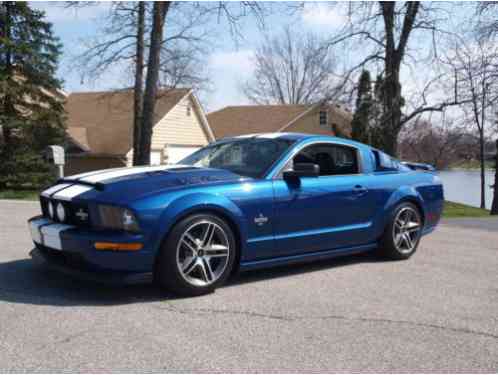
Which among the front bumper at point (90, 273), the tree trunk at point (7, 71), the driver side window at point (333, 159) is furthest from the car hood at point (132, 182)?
the tree trunk at point (7, 71)

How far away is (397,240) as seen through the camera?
654 cm

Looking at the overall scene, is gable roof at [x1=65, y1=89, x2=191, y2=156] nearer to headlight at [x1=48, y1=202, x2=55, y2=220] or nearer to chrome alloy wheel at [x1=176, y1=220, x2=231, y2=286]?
headlight at [x1=48, y1=202, x2=55, y2=220]

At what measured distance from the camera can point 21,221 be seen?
9.45 metres

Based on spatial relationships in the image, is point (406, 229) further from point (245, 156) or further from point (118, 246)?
point (118, 246)

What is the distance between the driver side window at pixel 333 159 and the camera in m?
6.13

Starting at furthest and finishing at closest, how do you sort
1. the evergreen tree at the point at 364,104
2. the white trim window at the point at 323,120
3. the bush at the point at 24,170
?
the white trim window at the point at 323,120, the bush at the point at 24,170, the evergreen tree at the point at 364,104

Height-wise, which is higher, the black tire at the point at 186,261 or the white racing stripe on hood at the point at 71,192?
the white racing stripe on hood at the point at 71,192

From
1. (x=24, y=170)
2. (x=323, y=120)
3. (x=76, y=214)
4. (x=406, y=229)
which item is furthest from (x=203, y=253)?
(x=323, y=120)

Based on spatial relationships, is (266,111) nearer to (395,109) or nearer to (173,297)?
(395,109)

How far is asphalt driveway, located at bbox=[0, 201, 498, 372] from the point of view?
3.42m

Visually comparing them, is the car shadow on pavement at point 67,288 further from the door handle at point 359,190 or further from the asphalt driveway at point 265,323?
the door handle at point 359,190

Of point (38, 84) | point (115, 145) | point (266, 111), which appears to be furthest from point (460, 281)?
point (266, 111)

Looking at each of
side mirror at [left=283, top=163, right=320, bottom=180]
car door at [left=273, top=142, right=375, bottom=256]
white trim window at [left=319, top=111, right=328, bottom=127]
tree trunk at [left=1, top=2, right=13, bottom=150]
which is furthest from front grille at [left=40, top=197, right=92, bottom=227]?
white trim window at [left=319, top=111, right=328, bottom=127]

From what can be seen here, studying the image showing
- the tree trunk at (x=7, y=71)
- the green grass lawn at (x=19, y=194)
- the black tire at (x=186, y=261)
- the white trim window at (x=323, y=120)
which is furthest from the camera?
the white trim window at (x=323, y=120)
